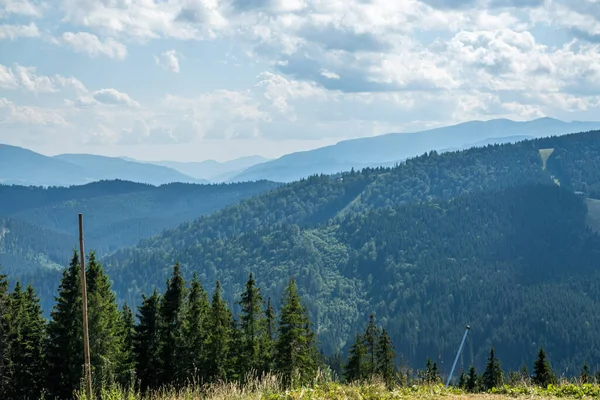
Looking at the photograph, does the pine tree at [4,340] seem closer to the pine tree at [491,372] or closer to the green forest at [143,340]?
the green forest at [143,340]

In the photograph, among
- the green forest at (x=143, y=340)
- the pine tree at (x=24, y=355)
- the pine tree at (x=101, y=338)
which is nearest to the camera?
the pine tree at (x=101, y=338)

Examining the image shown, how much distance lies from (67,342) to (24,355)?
4.79m

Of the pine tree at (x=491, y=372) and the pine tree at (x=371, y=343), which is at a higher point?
the pine tree at (x=371, y=343)

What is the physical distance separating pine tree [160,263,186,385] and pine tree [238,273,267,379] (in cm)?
462

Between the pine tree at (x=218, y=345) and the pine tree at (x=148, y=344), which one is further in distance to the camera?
the pine tree at (x=148, y=344)

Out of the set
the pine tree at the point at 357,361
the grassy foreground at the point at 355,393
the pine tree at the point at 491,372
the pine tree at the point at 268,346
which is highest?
the grassy foreground at the point at 355,393

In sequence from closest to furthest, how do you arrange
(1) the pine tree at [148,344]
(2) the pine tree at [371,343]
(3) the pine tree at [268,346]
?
(1) the pine tree at [148,344], (3) the pine tree at [268,346], (2) the pine tree at [371,343]

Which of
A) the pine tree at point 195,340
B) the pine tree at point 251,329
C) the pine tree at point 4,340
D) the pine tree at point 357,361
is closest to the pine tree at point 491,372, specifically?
the pine tree at point 357,361

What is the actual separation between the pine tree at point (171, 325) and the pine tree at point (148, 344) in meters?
0.42

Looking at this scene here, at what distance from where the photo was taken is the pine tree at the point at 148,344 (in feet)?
131

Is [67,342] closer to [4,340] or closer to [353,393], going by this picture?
→ [4,340]

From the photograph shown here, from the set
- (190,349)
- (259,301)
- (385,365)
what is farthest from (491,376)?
(190,349)

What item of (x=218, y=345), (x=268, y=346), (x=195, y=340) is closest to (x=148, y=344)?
(x=195, y=340)

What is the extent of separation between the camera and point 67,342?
33688mm
